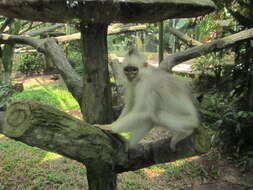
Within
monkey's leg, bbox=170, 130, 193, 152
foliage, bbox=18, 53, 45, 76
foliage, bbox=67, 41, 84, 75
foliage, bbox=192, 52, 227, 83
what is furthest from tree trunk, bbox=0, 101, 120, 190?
foliage, bbox=18, 53, 45, 76

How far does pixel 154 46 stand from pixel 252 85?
47.3 feet

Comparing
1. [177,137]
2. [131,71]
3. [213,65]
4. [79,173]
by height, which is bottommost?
[79,173]

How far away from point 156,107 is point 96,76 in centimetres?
79

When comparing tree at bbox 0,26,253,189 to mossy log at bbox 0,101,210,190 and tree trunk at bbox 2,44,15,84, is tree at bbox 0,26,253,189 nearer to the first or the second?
mossy log at bbox 0,101,210,190

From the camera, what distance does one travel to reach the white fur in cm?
255

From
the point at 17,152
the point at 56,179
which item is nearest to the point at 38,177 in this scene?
the point at 56,179

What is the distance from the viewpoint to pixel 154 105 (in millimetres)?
2594

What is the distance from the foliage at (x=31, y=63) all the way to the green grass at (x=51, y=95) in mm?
3083

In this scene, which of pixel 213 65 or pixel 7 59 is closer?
pixel 7 59

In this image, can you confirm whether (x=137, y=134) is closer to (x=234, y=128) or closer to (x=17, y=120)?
(x=17, y=120)

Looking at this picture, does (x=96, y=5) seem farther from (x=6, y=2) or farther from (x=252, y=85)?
(x=252, y=85)

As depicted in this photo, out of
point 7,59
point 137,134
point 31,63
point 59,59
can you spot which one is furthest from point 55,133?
point 31,63

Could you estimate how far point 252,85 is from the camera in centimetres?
508

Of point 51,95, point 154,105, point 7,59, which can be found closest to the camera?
point 154,105
